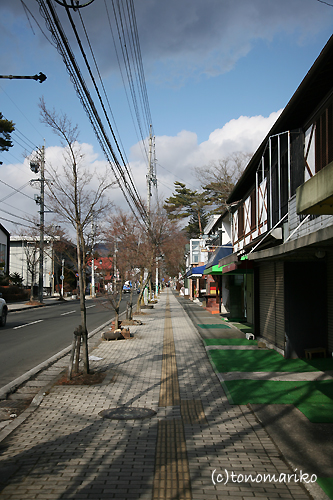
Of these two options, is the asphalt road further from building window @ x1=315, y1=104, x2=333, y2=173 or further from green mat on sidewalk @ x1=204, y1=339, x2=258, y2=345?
building window @ x1=315, y1=104, x2=333, y2=173

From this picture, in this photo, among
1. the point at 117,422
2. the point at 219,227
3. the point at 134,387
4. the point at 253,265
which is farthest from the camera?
the point at 219,227

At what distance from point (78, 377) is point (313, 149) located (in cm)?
733

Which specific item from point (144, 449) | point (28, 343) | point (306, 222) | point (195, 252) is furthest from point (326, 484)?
point (195, 252)

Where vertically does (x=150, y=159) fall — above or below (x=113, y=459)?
above

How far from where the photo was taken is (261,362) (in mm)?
10391

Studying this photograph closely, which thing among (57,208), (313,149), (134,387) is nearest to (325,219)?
(313,149)

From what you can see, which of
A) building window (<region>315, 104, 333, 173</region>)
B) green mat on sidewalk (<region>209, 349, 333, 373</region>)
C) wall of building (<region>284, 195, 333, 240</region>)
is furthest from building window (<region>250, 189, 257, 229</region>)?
building window (<region>315, 104, 333, 173</region>)

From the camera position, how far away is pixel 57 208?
31.2ft

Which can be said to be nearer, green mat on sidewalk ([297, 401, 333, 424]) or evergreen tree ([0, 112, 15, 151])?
green mat on sidewalk ([297, 401, 333, 424])

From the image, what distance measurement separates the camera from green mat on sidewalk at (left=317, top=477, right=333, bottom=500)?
3.97m

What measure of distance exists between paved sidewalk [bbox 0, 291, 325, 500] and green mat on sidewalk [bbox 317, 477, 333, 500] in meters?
0.19

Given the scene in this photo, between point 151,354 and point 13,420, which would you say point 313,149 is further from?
point 13,420

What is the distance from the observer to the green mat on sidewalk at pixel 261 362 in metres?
9.43

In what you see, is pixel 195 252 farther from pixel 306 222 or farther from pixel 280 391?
pixel 280 391
